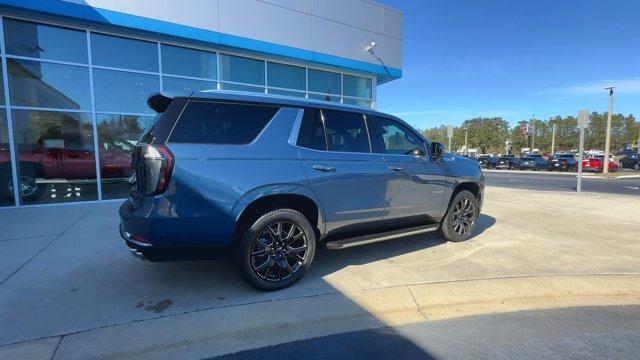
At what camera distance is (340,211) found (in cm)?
409

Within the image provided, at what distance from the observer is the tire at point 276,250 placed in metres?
3.53

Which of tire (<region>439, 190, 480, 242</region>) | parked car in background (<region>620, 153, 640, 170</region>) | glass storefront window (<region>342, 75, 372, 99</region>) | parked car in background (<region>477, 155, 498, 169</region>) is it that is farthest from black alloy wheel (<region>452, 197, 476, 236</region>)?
parked car in background (<region>620, 153, 640, 170</region>)

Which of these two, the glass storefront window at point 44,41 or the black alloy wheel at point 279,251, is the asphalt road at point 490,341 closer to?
the black alloy wheel at point 279,251

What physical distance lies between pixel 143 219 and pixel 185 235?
385 mm

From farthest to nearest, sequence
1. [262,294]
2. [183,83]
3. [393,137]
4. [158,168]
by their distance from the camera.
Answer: [183,83] < [393,137] < [262,294] < [158,168]

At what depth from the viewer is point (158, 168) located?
3.14 metres

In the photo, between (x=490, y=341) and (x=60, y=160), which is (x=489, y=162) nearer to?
(x=60, y=160)

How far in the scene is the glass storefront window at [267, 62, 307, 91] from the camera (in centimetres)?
1180

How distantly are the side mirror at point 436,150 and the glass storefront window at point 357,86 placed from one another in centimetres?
888

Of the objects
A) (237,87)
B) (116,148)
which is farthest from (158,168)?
(237,87)

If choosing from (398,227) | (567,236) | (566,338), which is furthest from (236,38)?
(566,338)

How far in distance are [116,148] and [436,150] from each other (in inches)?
334

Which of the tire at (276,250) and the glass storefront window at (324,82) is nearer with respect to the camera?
the tire at (276,250)

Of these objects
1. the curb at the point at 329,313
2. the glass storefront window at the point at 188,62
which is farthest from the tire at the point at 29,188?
the curb at the point at 329,313
